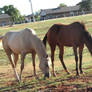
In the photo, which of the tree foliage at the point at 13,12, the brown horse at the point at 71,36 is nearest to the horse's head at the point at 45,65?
the brown horse at the point at 71,36

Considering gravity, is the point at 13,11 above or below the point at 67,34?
below

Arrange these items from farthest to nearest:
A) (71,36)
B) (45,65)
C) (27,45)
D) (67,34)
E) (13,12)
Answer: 1. (13,12)
2. (67,34)
3. (71,36)
4. (27,45)
5. (45,65)

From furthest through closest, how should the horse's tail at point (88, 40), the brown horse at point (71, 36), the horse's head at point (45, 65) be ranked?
the brown horse at point (71, 36) < the horse's tail at point (88, 40) < the horse's head at point (45, 65)

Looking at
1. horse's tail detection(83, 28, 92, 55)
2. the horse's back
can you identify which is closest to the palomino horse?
the horse's back

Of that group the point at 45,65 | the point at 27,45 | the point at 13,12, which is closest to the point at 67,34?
the point at 27,45

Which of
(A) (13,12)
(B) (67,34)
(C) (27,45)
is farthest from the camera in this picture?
(A) (13,12)

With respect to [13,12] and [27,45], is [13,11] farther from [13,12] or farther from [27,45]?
[27,45]

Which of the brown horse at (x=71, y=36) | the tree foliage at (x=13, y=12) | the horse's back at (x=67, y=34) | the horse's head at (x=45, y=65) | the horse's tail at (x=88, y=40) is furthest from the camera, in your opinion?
the tree foliage at (x=13, y=12)

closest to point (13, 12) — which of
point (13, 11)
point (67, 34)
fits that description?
point (13, 11)

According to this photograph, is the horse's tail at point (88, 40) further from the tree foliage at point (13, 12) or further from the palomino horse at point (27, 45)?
the tree foliage at point (13, 12)

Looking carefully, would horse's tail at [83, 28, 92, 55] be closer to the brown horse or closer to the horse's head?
the brown horse

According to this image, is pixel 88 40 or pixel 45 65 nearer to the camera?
pixel 45 65

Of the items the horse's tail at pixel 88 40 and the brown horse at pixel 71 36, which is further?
the brown horse at pixel 71 36

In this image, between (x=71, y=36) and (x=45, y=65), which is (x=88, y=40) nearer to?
(x=71, y=36)
